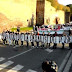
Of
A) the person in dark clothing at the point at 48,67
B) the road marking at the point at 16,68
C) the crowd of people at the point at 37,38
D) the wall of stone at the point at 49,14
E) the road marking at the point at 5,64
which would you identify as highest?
the wall of stone at the point at 49,14

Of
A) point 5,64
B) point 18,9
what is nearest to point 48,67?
point 5,64

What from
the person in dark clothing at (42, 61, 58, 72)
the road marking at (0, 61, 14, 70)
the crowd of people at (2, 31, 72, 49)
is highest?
the person in dark clothing at (42, 61, 58, 72)

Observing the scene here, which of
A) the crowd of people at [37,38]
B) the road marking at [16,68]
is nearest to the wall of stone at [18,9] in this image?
the crowd of people at [37,38]

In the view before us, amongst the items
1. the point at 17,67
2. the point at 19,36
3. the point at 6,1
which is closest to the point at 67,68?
the point at 17,67

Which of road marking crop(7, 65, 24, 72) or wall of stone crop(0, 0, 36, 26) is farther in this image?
wall of stone crop(0, 0, 36, 26)

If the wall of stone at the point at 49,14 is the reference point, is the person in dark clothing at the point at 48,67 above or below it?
below

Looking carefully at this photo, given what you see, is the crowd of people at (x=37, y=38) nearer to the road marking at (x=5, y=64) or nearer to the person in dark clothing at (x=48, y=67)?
the road marking at (x=5, y=64)

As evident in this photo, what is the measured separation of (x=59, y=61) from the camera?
39.8 ft

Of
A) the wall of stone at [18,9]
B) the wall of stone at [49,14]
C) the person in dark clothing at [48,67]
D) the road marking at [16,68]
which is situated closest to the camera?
the person in dark clothing at [48,67]

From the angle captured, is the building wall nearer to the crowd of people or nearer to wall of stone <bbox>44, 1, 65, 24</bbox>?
wall of stone <bbox>44, 1, 65, 24</bbox>

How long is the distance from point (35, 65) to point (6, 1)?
24361 millimetres

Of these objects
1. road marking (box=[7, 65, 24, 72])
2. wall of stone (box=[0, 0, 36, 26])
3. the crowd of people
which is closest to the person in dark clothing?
road marking (box=[7, 65, 24, 72])

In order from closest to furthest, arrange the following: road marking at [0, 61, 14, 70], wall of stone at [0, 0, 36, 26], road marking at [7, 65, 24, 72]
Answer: road marking at [7, 65, 24, 72] → road marking at [0, 61, 14, 70] → wall of stone at [0, 0, 36, 26]

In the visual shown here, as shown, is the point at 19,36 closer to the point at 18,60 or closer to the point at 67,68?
the point at 18,60
